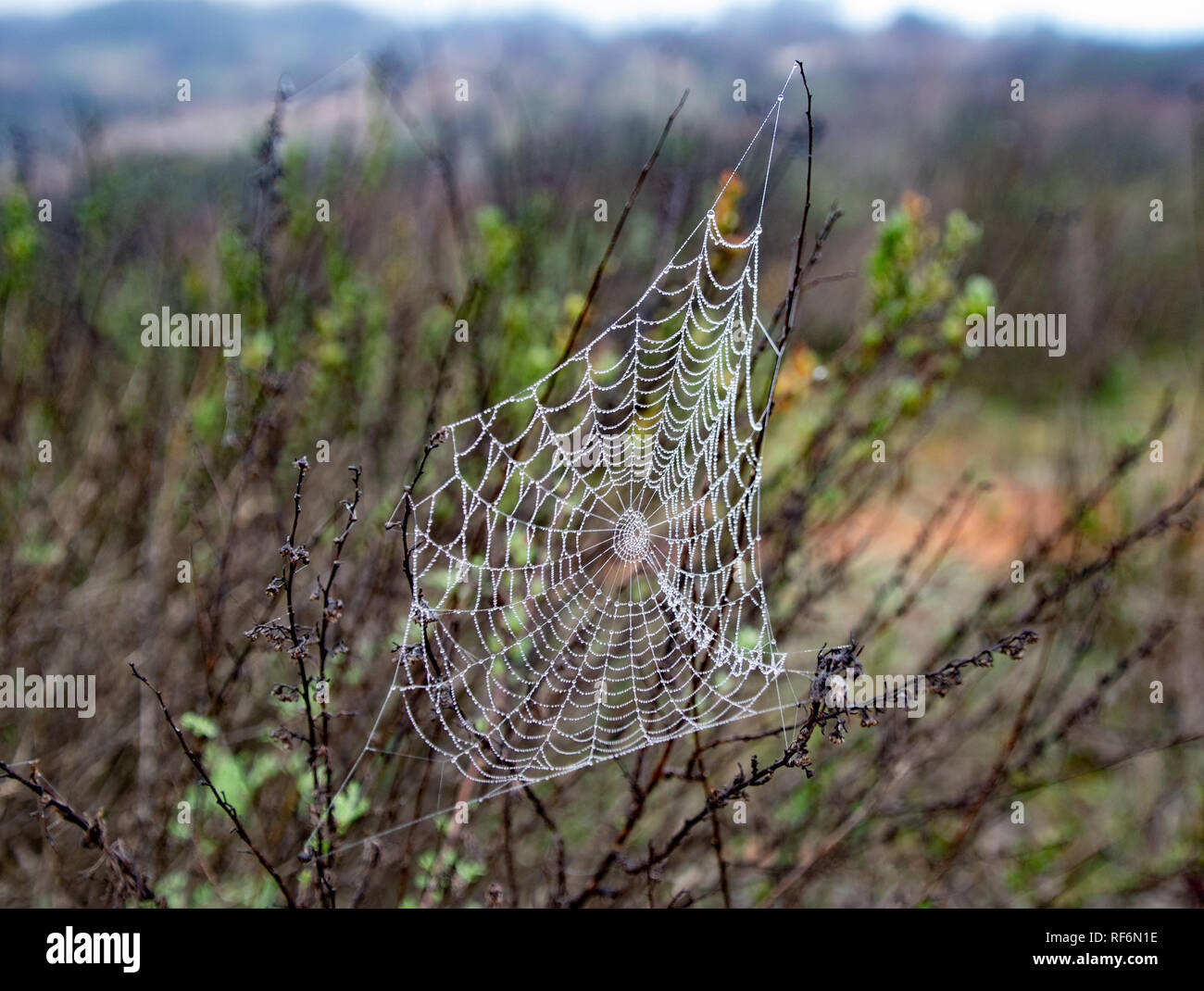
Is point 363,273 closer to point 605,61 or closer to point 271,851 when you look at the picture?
point 271,851

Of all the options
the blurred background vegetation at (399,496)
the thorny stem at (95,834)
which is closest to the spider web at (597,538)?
the blurred background vegetation at (399,496)

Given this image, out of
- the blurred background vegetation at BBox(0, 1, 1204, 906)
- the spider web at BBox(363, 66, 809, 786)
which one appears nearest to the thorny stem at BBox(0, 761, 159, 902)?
the blurred background vegetation at BBox(0, 1, 1204, 906)

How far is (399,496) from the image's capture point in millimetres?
2939

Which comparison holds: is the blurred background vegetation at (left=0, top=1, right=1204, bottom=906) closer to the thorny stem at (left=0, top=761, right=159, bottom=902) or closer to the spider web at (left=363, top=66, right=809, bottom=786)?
the thorny stem at (left=0, top=761, right=159, bottom=902)

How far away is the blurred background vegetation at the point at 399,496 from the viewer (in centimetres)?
265

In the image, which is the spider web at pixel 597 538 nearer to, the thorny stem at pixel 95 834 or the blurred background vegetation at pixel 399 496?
the blurred background vegetation at pixel 399 496

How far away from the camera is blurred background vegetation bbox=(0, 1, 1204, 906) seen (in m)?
2.65

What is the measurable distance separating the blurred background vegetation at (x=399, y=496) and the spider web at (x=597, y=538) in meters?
0.16

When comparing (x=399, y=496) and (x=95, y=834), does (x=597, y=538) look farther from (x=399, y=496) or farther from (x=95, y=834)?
(x=95, y=834)

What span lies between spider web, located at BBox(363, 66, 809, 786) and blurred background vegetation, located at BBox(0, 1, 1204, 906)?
0.16 m

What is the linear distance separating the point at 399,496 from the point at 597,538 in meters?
0.94
